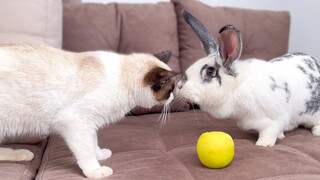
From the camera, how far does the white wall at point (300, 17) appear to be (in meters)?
2.48

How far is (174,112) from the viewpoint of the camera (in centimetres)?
197

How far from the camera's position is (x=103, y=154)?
1.35m

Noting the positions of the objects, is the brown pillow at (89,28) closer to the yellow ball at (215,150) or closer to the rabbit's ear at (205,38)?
the rabbit's ear at (205,38)

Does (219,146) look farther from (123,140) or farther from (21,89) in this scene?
(21,89)

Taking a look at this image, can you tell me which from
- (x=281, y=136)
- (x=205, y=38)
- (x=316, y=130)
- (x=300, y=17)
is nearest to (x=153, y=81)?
(x=205, y=38)

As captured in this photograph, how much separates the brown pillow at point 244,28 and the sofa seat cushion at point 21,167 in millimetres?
910

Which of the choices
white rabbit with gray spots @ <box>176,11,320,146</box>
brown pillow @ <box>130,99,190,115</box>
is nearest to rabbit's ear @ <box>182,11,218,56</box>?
white rabbit with gray spots @ <box>176,11,320,146</box>

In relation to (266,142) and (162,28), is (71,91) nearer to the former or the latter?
(266,142)

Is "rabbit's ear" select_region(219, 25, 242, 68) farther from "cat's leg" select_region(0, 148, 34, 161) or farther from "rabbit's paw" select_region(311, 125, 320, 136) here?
"cat's leg" select_region(0, 148, 34, 161)

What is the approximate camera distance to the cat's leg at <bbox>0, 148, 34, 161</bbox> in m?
1.35

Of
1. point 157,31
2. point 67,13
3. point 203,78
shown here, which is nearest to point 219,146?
point 203,78

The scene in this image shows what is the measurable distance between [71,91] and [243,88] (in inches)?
24.8

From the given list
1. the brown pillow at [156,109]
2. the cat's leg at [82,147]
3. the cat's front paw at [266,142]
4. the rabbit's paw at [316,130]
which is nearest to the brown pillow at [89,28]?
the brown pillow at [156,109]

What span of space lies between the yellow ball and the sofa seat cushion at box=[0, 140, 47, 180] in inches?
21.6
